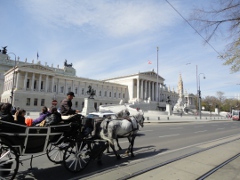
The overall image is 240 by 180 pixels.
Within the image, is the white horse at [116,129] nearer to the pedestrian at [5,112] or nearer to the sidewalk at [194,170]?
the sidewalk at [194,170]

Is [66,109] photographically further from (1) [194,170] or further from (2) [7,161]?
(1) [194,170]

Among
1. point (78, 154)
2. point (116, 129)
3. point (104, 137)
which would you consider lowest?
point (78, 154)

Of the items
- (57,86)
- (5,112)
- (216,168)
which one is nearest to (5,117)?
(5,112)

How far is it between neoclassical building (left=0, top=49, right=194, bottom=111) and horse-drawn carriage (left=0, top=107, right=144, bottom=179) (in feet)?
150

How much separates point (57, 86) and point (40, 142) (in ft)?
247

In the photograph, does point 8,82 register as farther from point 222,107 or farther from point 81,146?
point 222,107

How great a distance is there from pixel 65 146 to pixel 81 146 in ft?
1.55

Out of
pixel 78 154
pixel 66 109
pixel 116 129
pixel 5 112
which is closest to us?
pixel 5 112

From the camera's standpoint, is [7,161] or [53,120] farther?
[53,120]

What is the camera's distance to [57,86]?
7650 cm

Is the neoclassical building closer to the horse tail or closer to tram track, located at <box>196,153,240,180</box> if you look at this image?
the horse tail

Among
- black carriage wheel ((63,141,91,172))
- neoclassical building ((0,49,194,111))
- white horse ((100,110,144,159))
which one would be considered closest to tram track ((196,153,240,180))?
white horse ((100,110,144,159))

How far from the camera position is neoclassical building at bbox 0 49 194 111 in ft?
213

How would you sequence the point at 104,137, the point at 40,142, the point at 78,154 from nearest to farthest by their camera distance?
the point at 40,142 < the point at 78,154 < the point at 104,137
